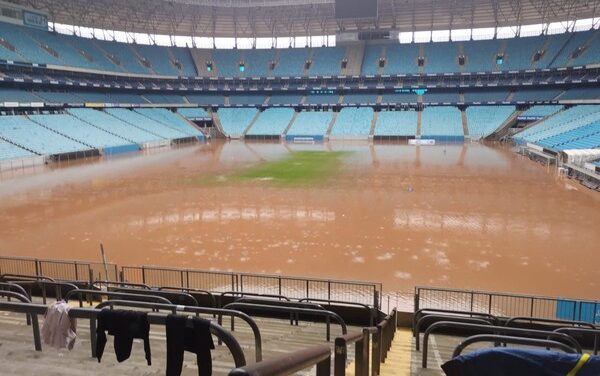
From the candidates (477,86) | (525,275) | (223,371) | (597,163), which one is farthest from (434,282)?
(477,86)

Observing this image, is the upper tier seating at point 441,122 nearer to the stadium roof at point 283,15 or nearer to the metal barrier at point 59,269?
the stadium roof at point 283,15

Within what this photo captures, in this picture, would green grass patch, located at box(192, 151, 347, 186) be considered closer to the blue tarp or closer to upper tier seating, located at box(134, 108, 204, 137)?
upper tier seating, located at box(134, 108, 204, 137)

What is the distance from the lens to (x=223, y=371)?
490cm

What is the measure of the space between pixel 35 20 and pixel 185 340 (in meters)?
74.1

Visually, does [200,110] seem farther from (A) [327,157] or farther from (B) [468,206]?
(B) [468,206]

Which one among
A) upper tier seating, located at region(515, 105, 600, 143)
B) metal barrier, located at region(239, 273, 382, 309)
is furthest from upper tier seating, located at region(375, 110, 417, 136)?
metal barrier, located at region(239, 273, 382, 309)

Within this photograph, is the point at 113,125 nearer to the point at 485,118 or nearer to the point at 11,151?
the point at 11,151

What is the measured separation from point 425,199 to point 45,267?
19.6m

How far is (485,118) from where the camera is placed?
2790 inches

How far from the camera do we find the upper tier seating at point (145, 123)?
66.2 metres

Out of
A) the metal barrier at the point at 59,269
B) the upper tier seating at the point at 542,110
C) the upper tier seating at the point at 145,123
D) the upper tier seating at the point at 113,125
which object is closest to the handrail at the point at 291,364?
the metal barrier at the point at 59,269

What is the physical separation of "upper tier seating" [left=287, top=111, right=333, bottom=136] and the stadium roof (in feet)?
51.7

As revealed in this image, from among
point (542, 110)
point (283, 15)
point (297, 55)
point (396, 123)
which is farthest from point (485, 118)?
point (283, 15)

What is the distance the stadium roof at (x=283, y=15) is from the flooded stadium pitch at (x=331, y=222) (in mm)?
39034
